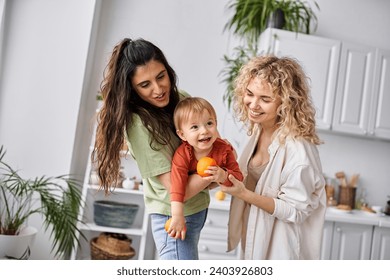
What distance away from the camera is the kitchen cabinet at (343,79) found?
2.11 metres

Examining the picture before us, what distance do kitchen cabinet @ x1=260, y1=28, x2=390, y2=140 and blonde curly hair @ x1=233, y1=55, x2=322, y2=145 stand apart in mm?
1059

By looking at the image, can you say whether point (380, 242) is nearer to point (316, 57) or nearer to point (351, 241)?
point (351, 241)

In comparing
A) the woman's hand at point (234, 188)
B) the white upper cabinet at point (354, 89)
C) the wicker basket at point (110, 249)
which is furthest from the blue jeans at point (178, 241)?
the white upper cabinet at point (354, 89)

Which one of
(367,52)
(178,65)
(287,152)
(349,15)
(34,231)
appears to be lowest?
(34,231)

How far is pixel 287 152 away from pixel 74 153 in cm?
129

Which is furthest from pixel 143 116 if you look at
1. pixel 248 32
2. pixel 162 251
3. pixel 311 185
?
pixel 248 32

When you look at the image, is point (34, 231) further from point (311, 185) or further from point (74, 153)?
point (311, 185)

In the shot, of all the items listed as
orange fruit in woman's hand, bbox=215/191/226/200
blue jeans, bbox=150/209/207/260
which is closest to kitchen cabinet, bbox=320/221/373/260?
orange fruit in woman's hand, bbox=215/191/226/200

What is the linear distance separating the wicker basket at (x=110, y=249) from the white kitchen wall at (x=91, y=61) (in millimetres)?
284

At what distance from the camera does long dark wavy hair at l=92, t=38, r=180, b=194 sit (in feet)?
2.85

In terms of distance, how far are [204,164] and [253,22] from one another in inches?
59.2

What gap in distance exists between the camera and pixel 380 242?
2.10m

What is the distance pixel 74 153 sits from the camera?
2.04 m

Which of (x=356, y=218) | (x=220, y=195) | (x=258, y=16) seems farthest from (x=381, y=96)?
(x=220, y=195)
